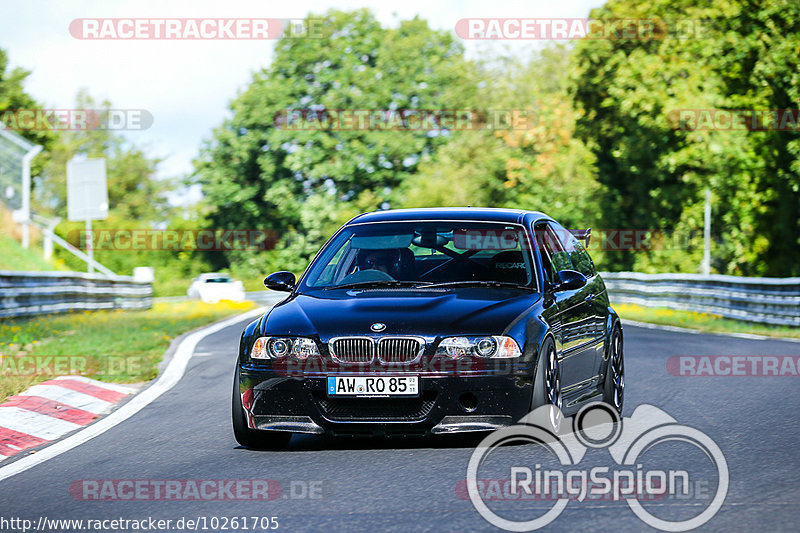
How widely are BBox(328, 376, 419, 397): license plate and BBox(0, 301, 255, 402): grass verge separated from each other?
15.2ft

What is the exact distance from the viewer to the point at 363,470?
6.85 m

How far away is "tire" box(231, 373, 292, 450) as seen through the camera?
7.65 metres

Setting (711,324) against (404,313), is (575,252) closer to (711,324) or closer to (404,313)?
(404,313)

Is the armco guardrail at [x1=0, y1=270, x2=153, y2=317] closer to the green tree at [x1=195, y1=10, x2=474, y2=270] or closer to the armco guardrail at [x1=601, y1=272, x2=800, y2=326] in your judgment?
the armco guardrail at [x1=601, y1=272, x2=800, y2=326]

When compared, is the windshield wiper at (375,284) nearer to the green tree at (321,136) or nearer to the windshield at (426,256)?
the windshield at (426,256)

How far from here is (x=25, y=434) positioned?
8945mm

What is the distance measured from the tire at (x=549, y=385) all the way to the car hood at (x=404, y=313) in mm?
311

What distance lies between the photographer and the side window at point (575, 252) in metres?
9.61

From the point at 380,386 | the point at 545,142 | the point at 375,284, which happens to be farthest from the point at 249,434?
the point at 545,142

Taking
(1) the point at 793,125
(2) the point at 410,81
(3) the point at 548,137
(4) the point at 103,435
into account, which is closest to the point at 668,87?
(1) the point at 793,125

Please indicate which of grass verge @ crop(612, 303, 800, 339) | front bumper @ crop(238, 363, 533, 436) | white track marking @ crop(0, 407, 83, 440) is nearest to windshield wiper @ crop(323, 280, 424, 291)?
A: front bumper @ crop(238, 363, 533, 436)

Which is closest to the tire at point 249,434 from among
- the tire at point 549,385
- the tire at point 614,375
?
the tire at point 549,385

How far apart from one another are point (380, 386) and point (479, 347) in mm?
645

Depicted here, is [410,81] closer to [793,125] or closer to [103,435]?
[793,125]
